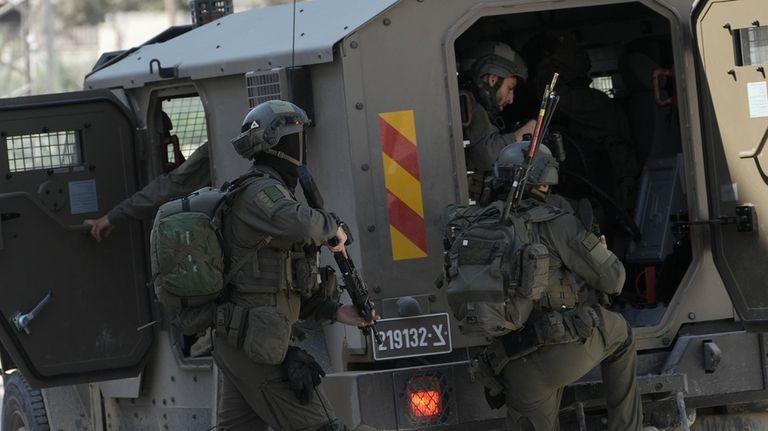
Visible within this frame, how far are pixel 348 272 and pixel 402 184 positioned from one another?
17.3 inches

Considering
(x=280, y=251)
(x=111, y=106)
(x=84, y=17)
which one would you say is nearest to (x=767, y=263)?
(x=280, y=251)

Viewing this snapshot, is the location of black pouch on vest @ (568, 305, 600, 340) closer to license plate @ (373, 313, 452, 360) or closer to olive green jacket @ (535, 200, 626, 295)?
olive green jacket @ (535, 200, 626, 295)

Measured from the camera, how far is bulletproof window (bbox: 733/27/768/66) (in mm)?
6324

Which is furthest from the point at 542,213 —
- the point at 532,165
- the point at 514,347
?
the point at 514,347

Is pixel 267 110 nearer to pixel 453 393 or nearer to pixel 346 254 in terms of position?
pixel 346 254

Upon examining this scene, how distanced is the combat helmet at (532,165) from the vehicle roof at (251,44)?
2.38 feet

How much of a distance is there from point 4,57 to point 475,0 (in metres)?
38.4

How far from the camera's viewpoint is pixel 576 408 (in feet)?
20.7

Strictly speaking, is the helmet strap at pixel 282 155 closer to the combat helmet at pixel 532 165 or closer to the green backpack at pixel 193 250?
the green backpack at pixel 193 250

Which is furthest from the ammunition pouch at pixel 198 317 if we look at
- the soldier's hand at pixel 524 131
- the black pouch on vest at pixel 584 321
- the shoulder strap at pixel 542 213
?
the soldier's hand at pixel 524 131

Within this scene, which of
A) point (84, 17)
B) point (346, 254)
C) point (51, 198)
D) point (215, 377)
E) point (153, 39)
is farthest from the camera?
point (84, 17)

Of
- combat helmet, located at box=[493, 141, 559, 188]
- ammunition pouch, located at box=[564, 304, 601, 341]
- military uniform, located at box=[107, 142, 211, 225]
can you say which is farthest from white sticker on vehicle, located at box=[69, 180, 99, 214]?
ammunition pouch, located at box=[564, 304, 601, 341]

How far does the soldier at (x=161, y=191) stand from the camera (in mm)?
7020

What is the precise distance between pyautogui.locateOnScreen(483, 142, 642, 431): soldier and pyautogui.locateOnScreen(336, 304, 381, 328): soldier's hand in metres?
0.49
